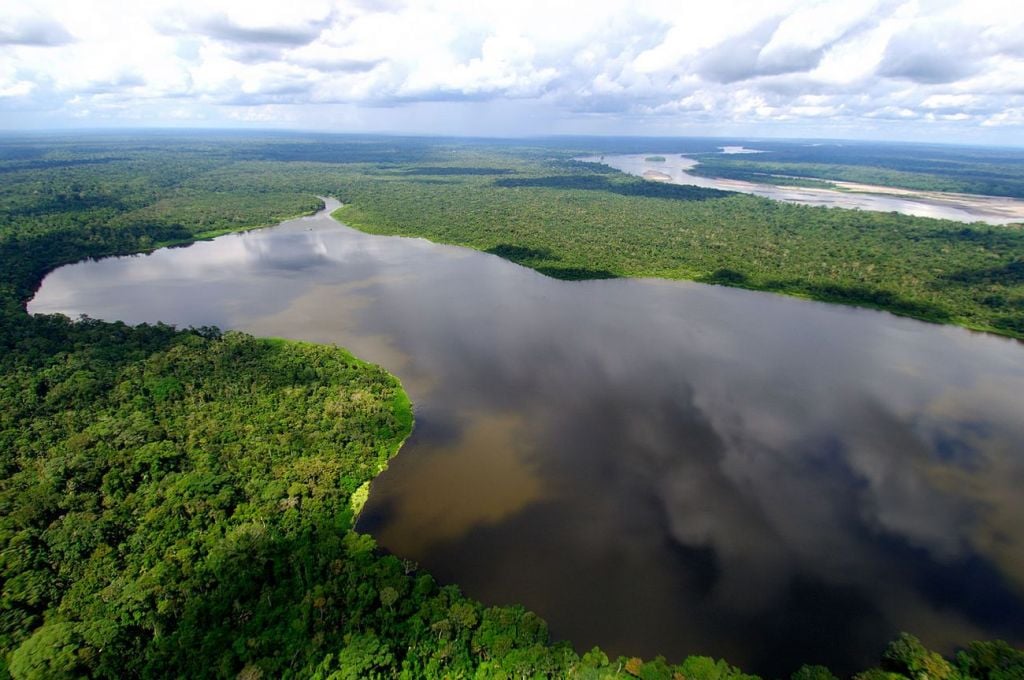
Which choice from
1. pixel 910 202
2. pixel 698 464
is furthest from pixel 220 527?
pixel 910 202

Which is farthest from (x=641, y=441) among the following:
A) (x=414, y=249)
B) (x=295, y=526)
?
(x=414, y=249)

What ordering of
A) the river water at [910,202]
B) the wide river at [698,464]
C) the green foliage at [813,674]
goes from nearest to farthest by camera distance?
the green foliage at [813,674], the wide river at [698,464], the river water at [910,202]

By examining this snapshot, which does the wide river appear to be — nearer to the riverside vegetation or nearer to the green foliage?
the green foliage

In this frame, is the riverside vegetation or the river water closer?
the riverside vegetation

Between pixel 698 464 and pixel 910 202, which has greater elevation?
pixel 910 202

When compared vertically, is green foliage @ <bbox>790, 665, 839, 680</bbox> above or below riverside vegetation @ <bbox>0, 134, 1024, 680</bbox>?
below

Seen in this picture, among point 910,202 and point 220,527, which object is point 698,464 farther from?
point 910,202

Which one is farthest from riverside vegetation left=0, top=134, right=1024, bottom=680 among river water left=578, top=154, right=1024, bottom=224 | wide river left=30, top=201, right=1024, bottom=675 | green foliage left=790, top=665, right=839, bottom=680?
river water left=578, top=154, right=1024, bottom=224

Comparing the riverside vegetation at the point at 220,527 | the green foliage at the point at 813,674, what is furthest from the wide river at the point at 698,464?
the riverside vegetation at the point at 220,527

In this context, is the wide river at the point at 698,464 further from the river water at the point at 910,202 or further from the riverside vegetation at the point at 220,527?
the river water at the point at 910,202
